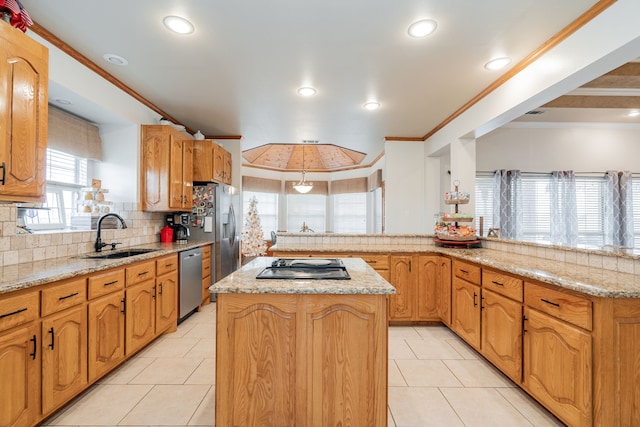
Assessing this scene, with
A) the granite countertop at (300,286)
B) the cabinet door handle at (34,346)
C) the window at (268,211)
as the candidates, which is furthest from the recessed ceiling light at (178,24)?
the window at (268,211)

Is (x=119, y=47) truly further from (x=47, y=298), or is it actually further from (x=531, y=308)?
(x=531, y=308)

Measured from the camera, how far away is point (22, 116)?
5.63 ft

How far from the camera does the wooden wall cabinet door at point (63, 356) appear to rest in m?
1.68

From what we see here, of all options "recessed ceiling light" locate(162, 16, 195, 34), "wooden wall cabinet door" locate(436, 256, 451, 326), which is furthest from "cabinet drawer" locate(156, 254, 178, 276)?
"wooden wall cabinet door" locate(436, 256, 451, 326)

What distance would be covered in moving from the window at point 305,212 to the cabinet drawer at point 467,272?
502 centimetres

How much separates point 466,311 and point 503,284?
681mm

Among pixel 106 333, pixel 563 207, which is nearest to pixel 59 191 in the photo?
pixel 106 333

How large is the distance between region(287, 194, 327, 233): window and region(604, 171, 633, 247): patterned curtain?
5458 mm

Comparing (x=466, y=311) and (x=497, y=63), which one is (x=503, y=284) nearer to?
(x=466, y=311)

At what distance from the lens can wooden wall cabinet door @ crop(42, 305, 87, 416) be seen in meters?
1.68

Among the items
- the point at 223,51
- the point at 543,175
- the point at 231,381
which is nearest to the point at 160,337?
the point at 231,381

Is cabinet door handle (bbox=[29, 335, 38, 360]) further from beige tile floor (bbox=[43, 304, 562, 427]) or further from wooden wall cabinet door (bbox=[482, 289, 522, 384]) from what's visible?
wooden wall cabinet door (bbox=[482, 289, 522, 384])

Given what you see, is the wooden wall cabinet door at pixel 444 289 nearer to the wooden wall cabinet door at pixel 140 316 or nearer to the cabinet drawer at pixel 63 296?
the wooden wall cabinet door at pixel 140 316

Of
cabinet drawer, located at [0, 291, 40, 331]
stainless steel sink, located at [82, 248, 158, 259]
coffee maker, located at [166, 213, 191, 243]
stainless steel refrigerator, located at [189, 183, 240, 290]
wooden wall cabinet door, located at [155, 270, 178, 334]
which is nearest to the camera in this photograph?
cabinet drawer, located at [0, 291, 40, 331]
